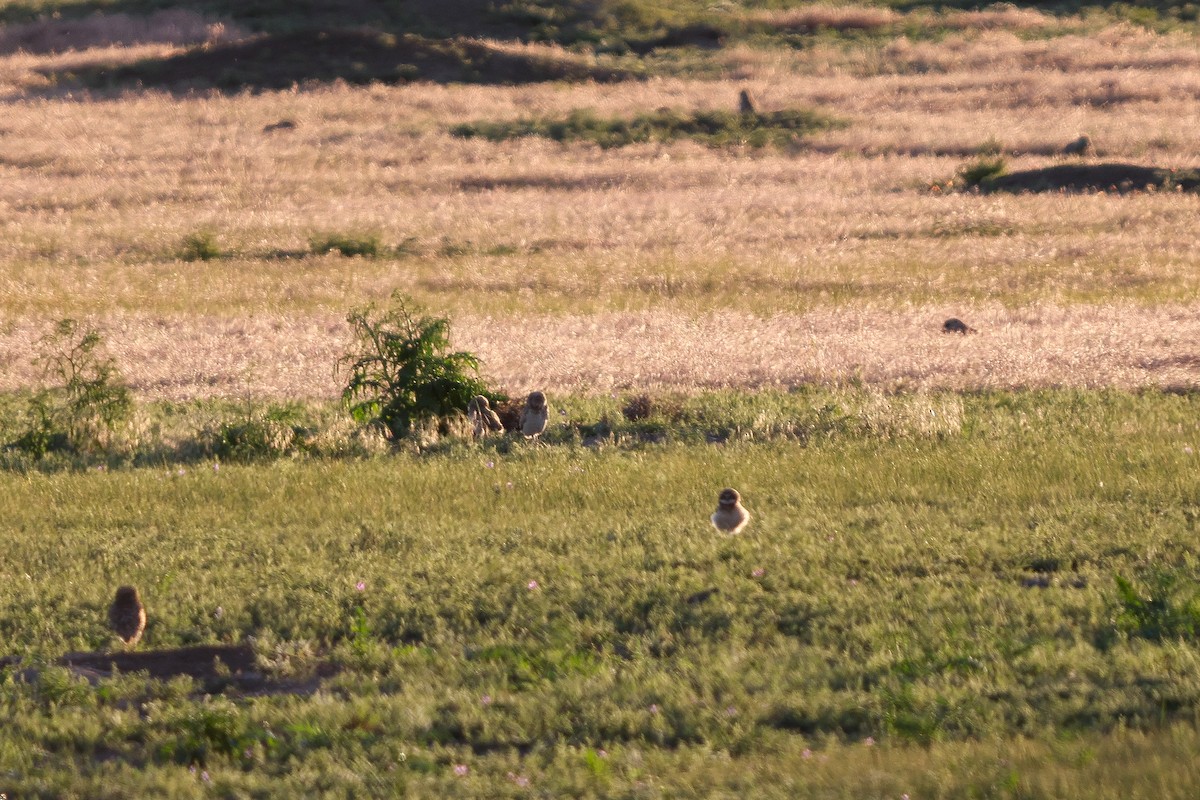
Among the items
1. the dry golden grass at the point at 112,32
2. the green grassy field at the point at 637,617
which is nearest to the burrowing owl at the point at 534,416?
the green grassy field at the point at 637,617

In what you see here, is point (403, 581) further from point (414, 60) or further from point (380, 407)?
point (414, 60)

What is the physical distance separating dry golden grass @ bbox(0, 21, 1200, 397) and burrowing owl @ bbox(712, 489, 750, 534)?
613 centimetres

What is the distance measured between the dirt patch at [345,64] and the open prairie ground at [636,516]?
23.9 meters

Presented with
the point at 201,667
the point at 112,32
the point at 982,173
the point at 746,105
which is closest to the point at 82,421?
the point at 201,667

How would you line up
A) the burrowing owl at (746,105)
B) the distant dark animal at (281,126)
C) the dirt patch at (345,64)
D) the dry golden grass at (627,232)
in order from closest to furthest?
1. the dry golden grass at (627,232)
2. the distant dark animal at (281,126)
3. the burrowing owl at (746,105)
4. the dirt patch at (345,64)

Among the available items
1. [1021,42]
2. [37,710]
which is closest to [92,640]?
[37,710]

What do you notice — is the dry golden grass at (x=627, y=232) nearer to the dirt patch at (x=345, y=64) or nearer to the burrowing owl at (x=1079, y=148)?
the burrowing owl at (x=1079, y=148)

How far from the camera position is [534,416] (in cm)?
1093

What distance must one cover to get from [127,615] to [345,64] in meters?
48.1

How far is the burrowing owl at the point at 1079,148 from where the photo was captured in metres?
34.8

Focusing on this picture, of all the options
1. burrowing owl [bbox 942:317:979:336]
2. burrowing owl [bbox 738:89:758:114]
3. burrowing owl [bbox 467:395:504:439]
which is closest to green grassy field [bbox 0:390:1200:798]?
burrowing owl [bbox 467:395:504:439]

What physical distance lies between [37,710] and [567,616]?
234cm

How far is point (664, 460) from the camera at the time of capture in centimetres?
1024

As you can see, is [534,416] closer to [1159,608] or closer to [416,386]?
[416,386]
